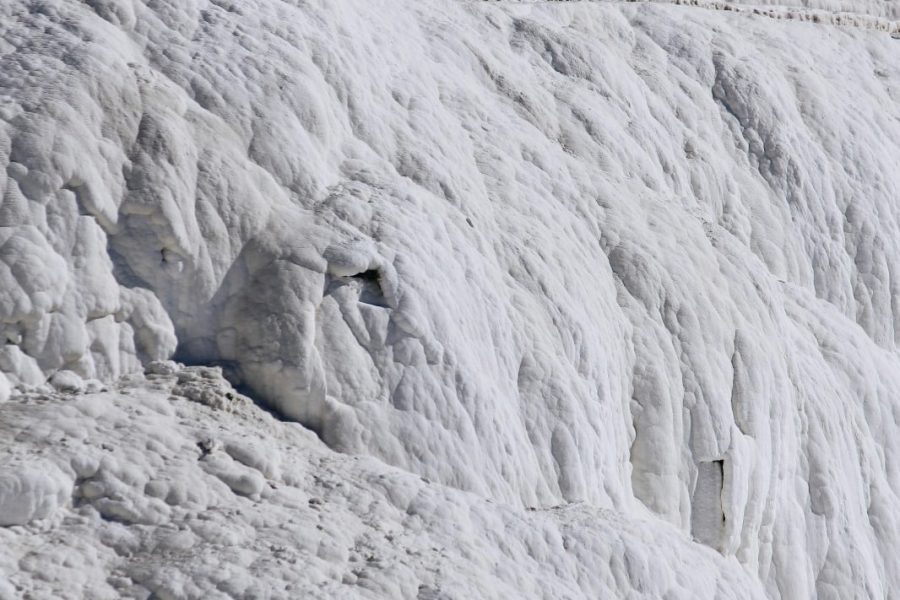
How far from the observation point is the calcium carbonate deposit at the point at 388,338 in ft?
24.1

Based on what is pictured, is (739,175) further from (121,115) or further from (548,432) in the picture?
(121,115)

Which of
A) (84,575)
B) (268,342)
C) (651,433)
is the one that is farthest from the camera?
(651,433)

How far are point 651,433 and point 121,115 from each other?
4767 millimetres

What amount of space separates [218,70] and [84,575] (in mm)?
3573

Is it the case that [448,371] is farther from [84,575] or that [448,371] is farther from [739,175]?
[739,175]

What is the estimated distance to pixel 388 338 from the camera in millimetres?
8719

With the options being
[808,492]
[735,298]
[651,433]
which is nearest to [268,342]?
[651,433]

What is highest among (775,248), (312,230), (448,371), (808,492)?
(312,230)

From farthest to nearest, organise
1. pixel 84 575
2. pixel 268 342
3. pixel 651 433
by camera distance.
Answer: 1. pixel 651 433
2. pixel 268 342
3. pixel 84 575

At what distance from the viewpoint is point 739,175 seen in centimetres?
1548

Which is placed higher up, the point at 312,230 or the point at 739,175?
the point at 312,230

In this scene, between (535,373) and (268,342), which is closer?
(268,342)

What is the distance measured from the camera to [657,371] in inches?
441

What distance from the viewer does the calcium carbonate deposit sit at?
7332mm
